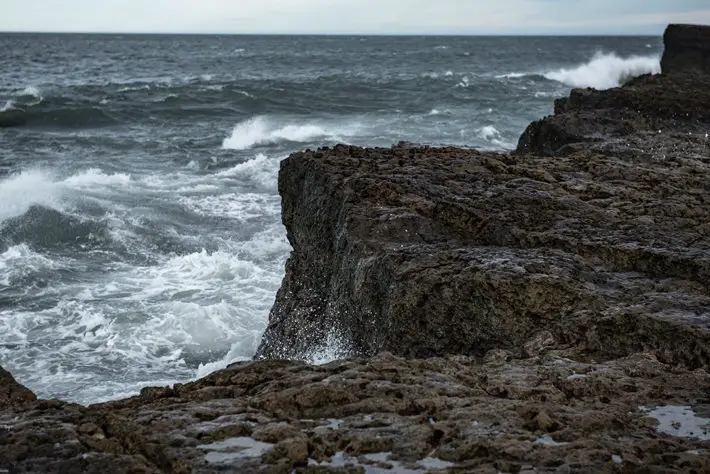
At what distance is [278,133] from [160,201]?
837 centimetres

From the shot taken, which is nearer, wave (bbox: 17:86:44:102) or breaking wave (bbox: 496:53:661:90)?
wave (bbox: 17:86:44:102)

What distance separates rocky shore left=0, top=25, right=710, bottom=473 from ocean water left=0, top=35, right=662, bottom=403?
2.01 meters

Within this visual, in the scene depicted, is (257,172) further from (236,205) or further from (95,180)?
(95,180)

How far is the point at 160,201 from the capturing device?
45.1 feet

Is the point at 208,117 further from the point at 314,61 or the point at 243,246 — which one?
the point at 314,61

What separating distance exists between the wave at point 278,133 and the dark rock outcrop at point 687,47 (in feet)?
27.4

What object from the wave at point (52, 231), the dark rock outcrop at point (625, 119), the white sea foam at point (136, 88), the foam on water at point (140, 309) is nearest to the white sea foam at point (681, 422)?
the foam on water at point (140, 309)

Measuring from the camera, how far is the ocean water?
823 cm

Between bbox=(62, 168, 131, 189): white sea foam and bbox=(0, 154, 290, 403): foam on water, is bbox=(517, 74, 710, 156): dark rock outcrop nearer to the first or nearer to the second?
bbox=(0, 154, 290, 403): foam on water

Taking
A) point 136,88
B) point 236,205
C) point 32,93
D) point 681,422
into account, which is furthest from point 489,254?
point 136,88

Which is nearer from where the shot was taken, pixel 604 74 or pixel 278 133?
pixel 278 133

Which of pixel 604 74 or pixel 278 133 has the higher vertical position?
pixel 604 74

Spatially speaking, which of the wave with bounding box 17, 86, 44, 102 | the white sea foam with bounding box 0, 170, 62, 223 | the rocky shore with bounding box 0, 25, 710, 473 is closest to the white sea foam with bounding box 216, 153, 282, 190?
the white sea foam with bounding box 0, 170, 62, 223

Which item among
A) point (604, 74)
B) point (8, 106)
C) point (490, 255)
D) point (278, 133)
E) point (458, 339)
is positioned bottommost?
point (278, 133)
